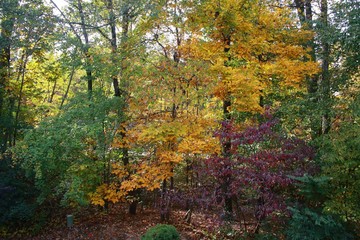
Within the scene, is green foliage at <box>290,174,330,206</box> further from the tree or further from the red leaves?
the tree

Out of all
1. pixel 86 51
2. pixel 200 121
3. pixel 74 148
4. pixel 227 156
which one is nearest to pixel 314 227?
pixel 227 156

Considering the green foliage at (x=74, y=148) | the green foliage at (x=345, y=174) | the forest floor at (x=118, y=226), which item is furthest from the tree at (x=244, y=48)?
the green foliage at (x=74, y=148)

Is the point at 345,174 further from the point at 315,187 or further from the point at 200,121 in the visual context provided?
the point at 200,121

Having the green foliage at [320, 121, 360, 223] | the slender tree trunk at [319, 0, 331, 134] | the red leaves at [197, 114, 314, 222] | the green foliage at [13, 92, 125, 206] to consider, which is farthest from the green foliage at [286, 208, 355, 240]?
the green foliage at [13, 92, 125, 206]

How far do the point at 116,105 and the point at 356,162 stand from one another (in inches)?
227

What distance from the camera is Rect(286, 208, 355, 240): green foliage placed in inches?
212

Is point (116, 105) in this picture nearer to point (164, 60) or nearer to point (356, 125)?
point (164, 60)

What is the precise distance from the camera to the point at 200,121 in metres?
7.51

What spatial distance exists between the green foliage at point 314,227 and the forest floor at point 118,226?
1.97 m

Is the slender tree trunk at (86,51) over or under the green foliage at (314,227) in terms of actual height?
over

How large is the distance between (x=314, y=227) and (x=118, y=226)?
16.6 feet

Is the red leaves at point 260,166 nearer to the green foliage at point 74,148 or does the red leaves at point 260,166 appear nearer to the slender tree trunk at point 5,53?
the green foliage at point 74,148

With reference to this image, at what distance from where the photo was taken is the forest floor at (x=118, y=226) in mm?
7492

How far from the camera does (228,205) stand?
7.48 m
